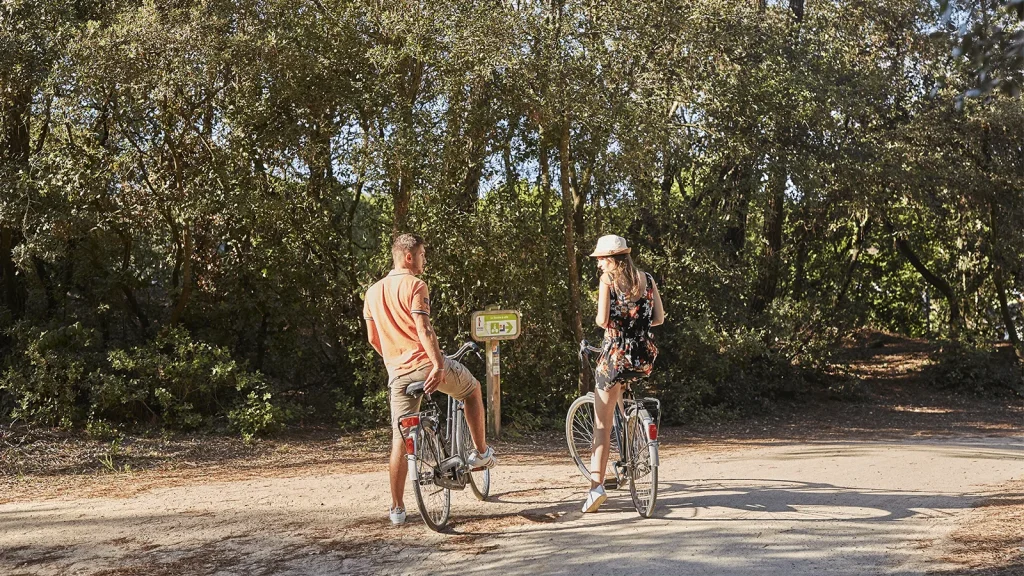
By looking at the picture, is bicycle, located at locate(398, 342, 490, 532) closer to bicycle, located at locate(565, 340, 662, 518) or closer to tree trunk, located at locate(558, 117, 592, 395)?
bicycle, located at locate(565, 340, 662, 518)

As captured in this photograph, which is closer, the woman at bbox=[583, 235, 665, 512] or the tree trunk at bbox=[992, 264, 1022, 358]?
the woman at bbox=[583, 235, 665, 512]

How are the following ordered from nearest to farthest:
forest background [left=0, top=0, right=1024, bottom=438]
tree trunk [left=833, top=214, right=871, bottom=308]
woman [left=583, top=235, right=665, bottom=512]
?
woman [left=583, top=235, right=665, bottom=512] < forest background [left=0, top=0, right=1024, bottom=438] < tree trunk [left=833, top=214, right=871, bottom=308]

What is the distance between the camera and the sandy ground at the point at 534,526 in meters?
5.19

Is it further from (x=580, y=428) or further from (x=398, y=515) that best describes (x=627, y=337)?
(x=398, y=515)

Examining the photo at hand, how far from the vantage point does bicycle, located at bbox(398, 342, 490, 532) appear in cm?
588

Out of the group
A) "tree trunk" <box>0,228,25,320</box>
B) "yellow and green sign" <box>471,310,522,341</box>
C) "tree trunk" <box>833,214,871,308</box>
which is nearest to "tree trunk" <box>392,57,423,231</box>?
"yellow and green sign" <box>471,310,522,341</box>

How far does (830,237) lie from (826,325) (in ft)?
5.50

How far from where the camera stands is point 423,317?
589 cm

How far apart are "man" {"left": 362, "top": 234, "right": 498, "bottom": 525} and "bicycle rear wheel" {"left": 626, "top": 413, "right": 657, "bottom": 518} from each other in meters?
1.16

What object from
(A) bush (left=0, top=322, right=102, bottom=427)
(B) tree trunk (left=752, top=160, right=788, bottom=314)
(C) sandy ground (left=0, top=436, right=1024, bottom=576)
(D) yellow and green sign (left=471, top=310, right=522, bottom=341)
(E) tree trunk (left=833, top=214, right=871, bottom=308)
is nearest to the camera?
(C) sandy ground (left=0, top=436, right=1024, bottom=576)

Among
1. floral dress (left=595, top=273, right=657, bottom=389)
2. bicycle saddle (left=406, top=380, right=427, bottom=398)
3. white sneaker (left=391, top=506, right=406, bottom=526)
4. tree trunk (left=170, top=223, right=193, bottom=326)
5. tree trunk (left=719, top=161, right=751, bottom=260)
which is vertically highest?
tree trunk (left=719, top=161, right=751, bottom=260)

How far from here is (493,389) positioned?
1093 centimetres

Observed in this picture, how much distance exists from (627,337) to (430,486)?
1.48m

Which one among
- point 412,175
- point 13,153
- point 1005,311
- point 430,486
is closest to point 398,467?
point 430,486
